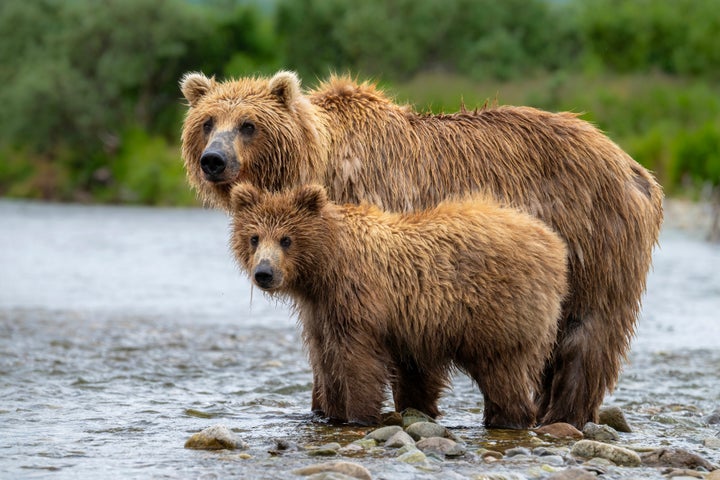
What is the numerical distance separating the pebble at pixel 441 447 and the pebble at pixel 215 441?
1032mm

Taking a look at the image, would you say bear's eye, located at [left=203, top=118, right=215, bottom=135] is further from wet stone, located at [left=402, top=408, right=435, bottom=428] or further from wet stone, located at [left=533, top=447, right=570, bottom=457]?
wet stone, located at [left=533, top=447, right=570, bottom=457]

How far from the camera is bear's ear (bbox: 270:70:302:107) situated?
7234 mm

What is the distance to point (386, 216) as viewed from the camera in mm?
7113

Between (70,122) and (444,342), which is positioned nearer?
(444,342)

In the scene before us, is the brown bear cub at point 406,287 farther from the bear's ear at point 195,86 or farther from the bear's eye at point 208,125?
the bear's ear at point 195,86

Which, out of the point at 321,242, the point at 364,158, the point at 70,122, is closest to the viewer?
the point at 321,242

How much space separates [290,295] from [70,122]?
1682 inches

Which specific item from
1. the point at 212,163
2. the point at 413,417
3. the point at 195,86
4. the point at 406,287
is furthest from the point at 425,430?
the point at 195,86

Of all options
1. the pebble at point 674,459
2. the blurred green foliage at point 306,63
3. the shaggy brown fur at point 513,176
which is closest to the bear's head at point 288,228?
the shaggy brown fur at point 513,176

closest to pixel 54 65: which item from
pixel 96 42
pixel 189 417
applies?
pixel 96 42

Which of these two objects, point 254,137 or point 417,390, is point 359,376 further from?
point 254,137

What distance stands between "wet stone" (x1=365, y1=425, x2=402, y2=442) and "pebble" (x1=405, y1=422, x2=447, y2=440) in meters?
0.18

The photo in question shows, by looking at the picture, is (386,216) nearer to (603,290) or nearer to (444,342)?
(444,342)

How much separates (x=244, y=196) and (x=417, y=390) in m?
1.75
